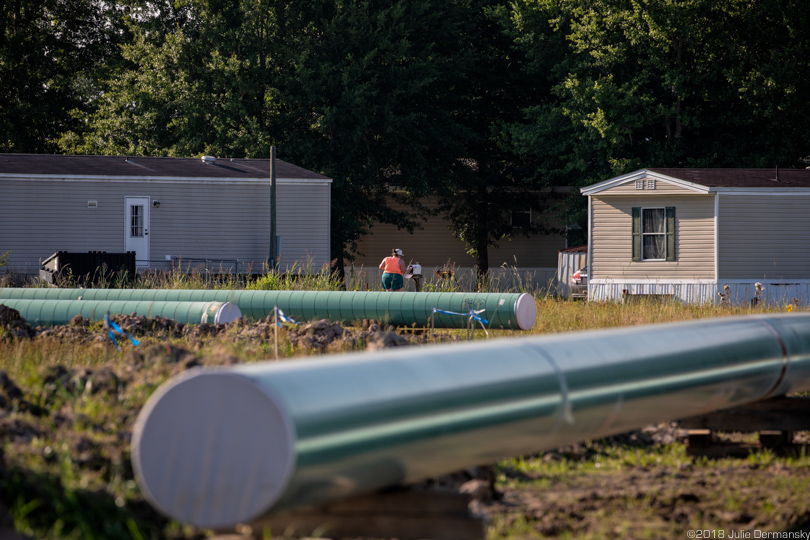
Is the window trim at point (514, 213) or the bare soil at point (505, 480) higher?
the window trim at point (514, 213)

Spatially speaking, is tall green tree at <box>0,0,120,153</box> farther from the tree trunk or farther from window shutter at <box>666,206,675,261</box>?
window shutter at <box>666,206,675,261</box>

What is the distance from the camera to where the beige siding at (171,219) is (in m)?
24.5

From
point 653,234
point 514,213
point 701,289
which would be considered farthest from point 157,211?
point 514,213

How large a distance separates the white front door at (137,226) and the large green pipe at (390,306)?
41.9 feet

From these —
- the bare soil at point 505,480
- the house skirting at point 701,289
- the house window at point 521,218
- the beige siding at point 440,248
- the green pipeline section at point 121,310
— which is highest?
the house window at point 521,218

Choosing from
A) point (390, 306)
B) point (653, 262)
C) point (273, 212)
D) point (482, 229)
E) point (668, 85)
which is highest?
point (668, 85)

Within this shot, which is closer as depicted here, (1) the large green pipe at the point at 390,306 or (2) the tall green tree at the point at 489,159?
(1) the large green pipe at the point at 390,306

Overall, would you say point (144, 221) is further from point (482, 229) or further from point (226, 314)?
point (226, 314)

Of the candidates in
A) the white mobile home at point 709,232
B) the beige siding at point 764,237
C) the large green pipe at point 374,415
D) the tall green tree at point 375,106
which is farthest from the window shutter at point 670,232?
the large green pipe at point 374,415

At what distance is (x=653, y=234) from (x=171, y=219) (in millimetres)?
14260

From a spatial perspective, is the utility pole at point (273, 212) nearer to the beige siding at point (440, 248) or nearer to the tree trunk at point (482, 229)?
the beige siding at point (440, 248)

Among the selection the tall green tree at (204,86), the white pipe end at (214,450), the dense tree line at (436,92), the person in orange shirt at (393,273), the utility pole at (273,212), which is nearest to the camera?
the white pipe end at (214,450)

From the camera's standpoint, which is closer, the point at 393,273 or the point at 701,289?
the point at 393,273

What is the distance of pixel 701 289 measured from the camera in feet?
75.0
